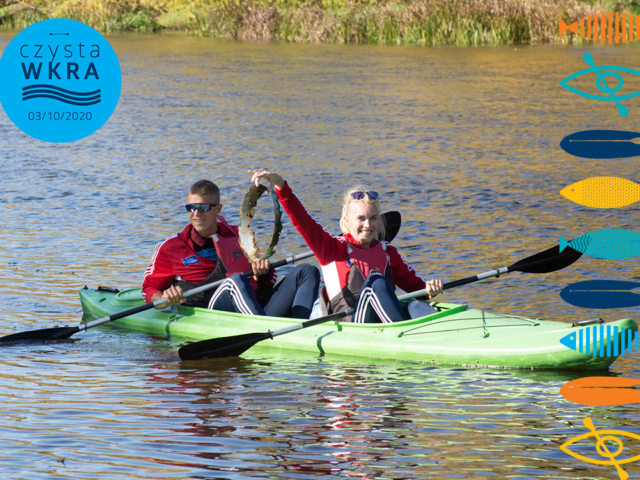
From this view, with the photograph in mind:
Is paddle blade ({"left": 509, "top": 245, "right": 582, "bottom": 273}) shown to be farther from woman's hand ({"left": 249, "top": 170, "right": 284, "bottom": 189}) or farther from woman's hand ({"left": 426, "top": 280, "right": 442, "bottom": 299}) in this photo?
woman's hand ({"left": 249, "top": 170, "right": 284, "bottom": 189})

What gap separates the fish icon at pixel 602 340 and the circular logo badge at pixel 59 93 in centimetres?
1172

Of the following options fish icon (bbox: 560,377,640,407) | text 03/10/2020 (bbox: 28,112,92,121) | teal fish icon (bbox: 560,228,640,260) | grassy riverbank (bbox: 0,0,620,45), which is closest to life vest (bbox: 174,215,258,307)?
teal fish icon (bbox: 560,228,640,260)

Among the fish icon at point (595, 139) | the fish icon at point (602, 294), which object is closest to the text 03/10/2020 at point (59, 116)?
the fish icon at point (602, 294)

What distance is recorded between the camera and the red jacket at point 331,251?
5566mm

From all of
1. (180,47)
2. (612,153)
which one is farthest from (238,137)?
(180,47)

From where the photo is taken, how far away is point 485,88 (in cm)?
1947

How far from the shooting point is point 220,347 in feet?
18.6

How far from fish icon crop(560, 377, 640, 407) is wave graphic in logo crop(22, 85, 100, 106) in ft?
47.7

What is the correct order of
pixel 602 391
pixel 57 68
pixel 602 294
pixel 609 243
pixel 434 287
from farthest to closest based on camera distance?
pixel 57 68, pixel 609 243, pixel 602 294, pixel 434 287, pixel 602 391

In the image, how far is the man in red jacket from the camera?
6090 millimetres

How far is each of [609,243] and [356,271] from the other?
2.51m

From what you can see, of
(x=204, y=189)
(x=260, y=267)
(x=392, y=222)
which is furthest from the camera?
(x=392, y=222)

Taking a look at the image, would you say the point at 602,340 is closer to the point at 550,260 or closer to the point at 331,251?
the point at 550,260

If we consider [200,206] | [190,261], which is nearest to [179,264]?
[190,261]
